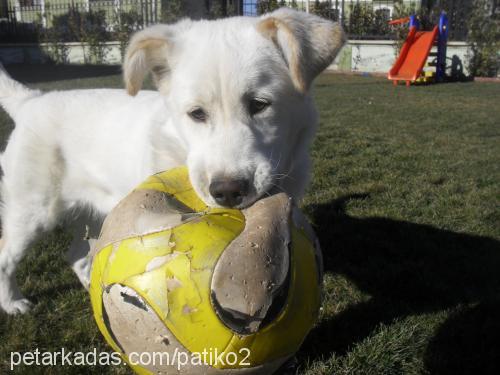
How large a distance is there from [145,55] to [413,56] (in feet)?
51.1

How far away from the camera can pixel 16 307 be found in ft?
11.0

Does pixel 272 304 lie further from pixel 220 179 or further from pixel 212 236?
pixel 220 179

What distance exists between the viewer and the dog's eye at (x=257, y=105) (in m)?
2.52

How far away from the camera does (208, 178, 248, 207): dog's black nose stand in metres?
2.14

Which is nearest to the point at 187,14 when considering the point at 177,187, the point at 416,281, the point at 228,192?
the point at 416,281

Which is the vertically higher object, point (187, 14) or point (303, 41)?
point (187, 14)

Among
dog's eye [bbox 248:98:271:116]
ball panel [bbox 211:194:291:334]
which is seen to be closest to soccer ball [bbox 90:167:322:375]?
ball panel [bbox 211:194:291:334]

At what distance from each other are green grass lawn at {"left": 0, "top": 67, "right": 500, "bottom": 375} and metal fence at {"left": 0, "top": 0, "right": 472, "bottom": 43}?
1459 cm

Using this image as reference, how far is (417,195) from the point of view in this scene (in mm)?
5168

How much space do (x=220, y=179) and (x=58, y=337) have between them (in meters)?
1.68

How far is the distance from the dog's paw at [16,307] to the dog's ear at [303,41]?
2.34 m

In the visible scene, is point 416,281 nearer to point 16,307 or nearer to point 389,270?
point 389,270

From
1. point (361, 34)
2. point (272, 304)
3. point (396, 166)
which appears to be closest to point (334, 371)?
point (272, 304)

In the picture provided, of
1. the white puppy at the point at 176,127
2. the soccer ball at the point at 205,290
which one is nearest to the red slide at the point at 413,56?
the white puppy at the point at 176,127
